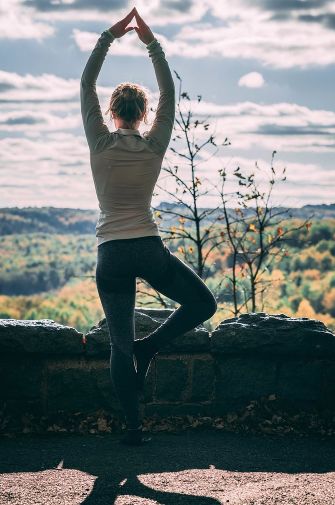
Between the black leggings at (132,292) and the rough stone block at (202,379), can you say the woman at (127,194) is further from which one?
the rough stone block at (202,379)

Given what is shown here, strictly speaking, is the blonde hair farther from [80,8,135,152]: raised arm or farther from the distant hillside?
the distant hillside

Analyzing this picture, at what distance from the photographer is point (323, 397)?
17.5 ft

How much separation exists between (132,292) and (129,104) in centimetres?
105

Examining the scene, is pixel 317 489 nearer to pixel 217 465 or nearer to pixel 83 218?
pixel 217 465

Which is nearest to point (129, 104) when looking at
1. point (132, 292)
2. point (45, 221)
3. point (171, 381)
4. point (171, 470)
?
point (132, 292)

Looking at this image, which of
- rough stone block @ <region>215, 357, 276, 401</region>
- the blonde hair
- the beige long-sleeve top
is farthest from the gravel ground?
the blonde hair

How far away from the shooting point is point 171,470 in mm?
4082

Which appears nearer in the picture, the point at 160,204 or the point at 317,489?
the point at 317,489

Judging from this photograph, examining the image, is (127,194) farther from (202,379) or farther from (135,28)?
(202,379)

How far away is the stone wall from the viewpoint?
17.0ft

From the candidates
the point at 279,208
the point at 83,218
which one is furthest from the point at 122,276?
the point at 83,218

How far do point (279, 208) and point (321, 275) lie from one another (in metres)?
36.0

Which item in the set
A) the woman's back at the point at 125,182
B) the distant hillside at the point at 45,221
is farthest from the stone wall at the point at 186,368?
the distant hillside at the point at 45,221

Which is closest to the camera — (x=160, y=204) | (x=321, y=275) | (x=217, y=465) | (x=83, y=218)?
(x=217, y=465)
